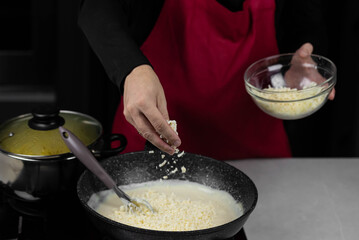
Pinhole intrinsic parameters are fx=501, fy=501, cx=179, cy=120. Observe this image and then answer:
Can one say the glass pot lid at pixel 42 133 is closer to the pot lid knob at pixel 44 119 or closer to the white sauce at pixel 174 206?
the pot lid knob at pixel 44 119

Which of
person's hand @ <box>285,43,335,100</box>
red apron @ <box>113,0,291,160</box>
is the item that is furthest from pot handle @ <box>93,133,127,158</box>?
person's hand @ <box>285,43,335,100</box>

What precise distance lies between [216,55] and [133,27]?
286 mm

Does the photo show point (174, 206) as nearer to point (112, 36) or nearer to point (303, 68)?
point (112, 36)

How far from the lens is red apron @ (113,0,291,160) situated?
1605 mm

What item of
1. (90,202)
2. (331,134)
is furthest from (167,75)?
(331,134)

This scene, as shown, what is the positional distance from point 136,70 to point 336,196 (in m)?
0.65

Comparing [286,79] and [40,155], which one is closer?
[40,155]

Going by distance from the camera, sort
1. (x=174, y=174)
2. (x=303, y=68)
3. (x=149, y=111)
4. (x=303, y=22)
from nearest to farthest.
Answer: (x=149, y=111) < (x=174, y=174) < (x=303, y=68) < (x=303, y=22)

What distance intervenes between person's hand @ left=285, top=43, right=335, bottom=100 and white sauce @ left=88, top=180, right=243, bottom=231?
0.52 m

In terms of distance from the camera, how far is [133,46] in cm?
130

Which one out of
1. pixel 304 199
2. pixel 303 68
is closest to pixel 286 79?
pixel 303 68

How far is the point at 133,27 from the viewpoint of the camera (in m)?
1.64

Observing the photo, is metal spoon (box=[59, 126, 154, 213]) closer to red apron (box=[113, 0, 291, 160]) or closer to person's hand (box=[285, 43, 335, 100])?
red apron (box=[113, 0, 291, 160])

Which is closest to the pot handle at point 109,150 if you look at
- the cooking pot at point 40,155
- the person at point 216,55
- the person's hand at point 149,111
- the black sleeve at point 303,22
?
the cooking pot at point 40,155
